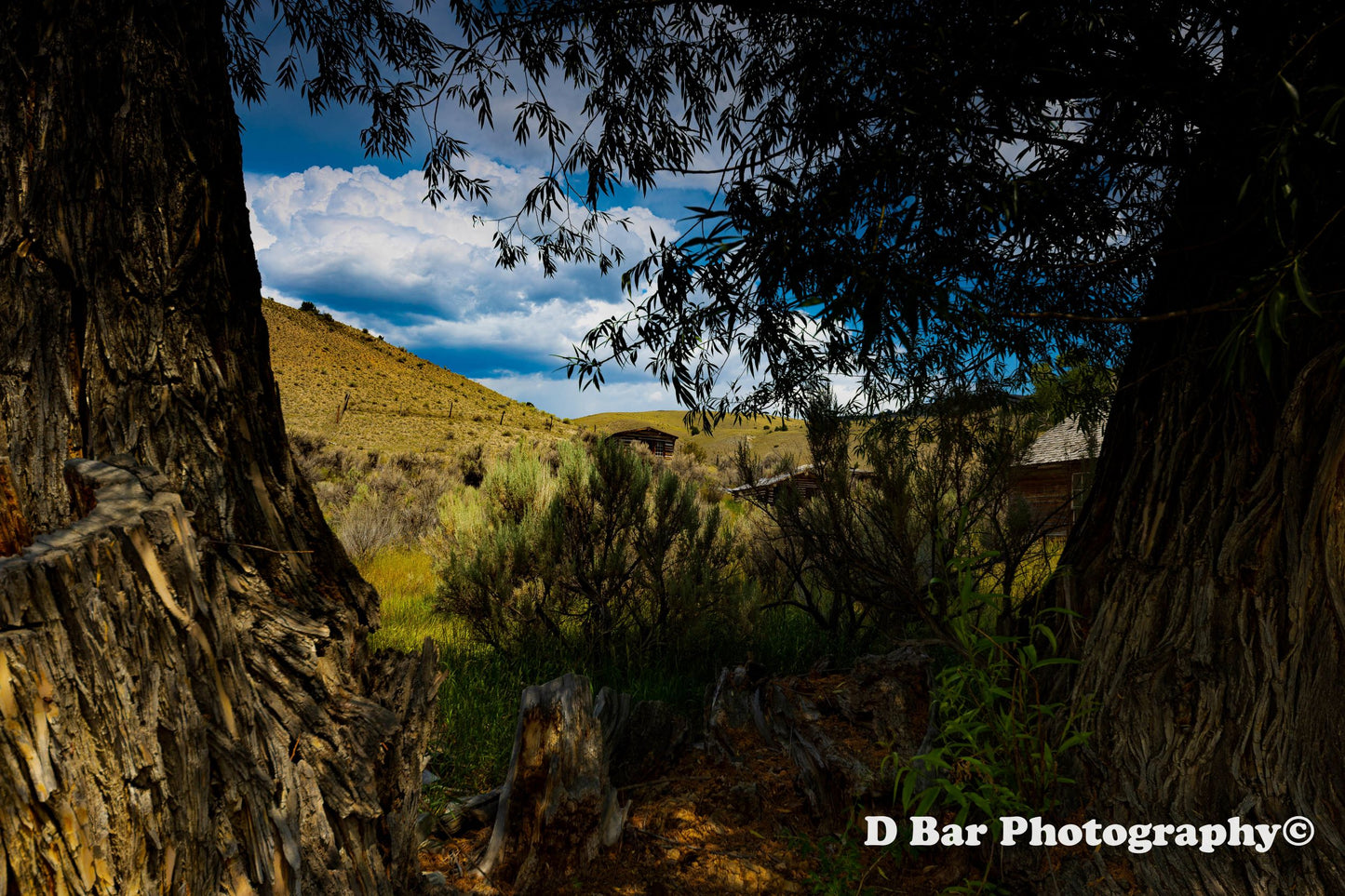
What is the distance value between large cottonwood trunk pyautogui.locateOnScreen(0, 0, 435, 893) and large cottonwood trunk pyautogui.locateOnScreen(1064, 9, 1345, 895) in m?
2.36

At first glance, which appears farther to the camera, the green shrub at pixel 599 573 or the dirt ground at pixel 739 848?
the green shrub at pixel 599 573

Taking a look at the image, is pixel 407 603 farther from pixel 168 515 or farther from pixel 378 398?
pixel 378 398

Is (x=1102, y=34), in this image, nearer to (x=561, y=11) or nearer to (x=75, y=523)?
(x=561, y=11)

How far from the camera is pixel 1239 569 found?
2.16 meters

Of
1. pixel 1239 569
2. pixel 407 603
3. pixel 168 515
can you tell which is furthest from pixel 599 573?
pixel 168 515

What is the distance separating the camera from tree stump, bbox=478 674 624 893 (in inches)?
96.6

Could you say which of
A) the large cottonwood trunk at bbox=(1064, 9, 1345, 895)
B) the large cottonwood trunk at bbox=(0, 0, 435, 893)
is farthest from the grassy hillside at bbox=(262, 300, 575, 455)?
the large cottonwood trunk at bbox=(1064, 9, 1345, 895)

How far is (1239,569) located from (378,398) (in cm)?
5504

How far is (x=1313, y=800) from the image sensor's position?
2.03 metres

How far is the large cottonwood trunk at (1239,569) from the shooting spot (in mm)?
2025

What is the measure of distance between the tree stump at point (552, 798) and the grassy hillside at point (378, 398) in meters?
22.6

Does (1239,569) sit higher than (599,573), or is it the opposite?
(1239,569)

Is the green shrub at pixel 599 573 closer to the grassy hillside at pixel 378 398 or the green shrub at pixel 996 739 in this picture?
the green shrub at pixel 996 739

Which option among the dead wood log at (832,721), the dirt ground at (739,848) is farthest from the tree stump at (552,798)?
the dead wood log at (832,721)
